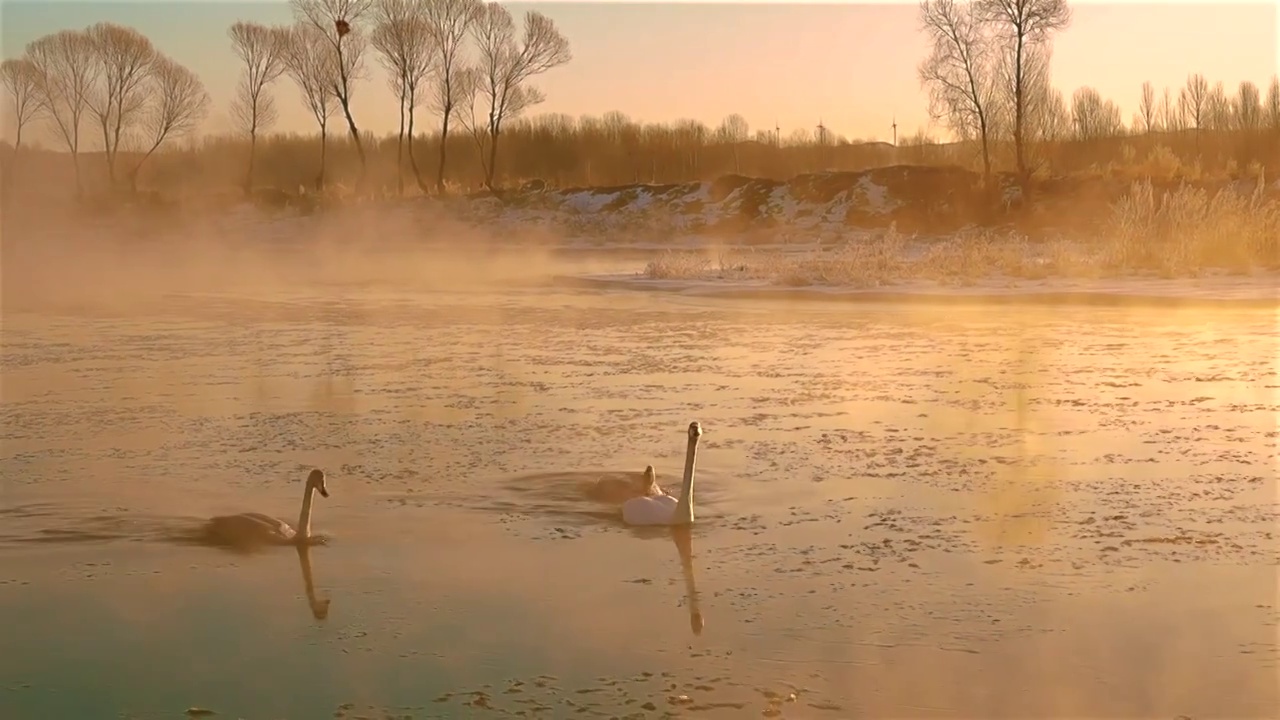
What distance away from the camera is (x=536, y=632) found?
6.02 m

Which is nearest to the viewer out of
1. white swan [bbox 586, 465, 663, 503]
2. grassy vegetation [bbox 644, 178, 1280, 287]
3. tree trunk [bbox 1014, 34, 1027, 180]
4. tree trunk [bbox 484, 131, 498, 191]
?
white swan [bbox 586, 465, 663, 503]

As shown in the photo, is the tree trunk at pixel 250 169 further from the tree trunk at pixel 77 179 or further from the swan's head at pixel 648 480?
the swan's head at pixel 648 480

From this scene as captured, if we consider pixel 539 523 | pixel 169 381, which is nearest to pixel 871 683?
pixel 539 523

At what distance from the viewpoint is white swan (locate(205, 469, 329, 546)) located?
7.52 meters

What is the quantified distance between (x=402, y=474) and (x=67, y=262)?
30.7 metres

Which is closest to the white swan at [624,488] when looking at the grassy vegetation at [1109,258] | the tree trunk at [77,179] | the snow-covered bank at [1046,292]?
the snow-covered bank at [1046,292]

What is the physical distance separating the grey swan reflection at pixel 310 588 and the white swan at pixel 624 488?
175cm

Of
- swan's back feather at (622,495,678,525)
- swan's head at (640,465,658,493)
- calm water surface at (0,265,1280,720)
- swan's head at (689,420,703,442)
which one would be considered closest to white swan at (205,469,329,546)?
calm water surface at (0,265,1280,720)

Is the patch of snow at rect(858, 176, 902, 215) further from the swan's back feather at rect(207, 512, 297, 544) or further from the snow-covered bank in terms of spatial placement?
the swan's back feather at rect(207, 512, 297, 544)

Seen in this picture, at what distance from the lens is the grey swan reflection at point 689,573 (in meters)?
6.12

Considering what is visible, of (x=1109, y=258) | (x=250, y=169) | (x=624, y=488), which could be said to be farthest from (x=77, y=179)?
(x=624, y=488)

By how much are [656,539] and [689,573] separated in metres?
0.71

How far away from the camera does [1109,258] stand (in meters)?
24.5

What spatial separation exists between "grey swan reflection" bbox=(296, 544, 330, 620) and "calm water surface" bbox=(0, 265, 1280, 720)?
3 centimetres
